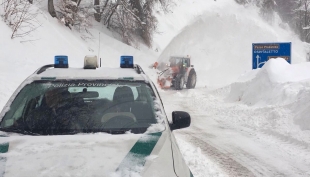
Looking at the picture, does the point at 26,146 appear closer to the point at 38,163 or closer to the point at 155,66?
the point at 38,163

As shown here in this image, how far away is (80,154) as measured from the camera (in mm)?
2695

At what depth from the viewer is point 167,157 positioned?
276cm

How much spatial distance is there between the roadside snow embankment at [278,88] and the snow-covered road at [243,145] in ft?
1.75

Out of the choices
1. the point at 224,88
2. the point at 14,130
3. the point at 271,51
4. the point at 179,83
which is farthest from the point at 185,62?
the point at 14,130

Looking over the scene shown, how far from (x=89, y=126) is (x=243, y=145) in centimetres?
452

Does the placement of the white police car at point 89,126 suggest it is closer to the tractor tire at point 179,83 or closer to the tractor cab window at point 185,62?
the tractor tire at point 179,83

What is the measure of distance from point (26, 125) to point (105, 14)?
25.0 metres

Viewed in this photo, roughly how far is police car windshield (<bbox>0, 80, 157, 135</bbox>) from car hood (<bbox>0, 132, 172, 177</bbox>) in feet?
0.82

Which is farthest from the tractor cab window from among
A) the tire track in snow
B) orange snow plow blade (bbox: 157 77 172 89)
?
the tire track in snow

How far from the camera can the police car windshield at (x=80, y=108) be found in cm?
334

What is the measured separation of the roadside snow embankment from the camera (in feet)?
30.5

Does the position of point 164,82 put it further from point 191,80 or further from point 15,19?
point 15,19

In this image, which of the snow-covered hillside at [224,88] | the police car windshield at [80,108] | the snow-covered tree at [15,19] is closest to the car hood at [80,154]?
the police car windshield at [80,108]

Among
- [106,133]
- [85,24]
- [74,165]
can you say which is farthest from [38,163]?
[85,24]
